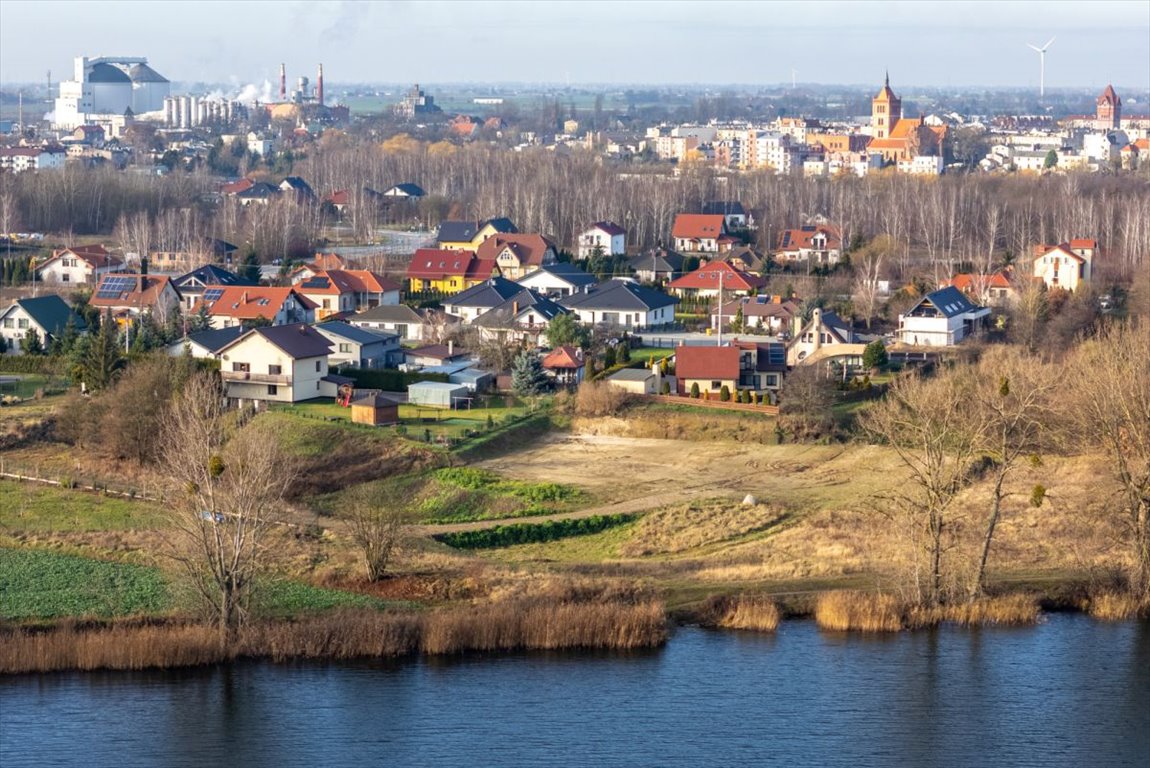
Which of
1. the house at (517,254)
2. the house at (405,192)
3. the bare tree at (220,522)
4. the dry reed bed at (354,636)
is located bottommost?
the dry reed bed at (354,636)

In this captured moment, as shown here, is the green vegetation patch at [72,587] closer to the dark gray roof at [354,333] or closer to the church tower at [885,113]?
the dark gray roof at [354,333]

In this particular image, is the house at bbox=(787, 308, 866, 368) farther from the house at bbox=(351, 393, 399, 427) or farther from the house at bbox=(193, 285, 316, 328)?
the house at bbox=(193, 285, 316, 328)

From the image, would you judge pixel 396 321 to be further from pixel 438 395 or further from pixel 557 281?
pixel 438 395

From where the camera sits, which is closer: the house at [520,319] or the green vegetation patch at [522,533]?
the green vegetation patch at [522,533]

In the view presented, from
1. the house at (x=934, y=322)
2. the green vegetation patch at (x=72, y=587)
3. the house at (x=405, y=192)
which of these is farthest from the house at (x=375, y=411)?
the house at (x=405, y=192)

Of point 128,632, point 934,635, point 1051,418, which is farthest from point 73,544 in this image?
point 1051,418

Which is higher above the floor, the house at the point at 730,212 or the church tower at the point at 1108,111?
the church tower at the point at 1108,111

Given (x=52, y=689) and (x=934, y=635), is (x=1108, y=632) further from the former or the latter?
(x=52, y=689)

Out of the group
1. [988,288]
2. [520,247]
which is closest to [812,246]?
[520,247]
